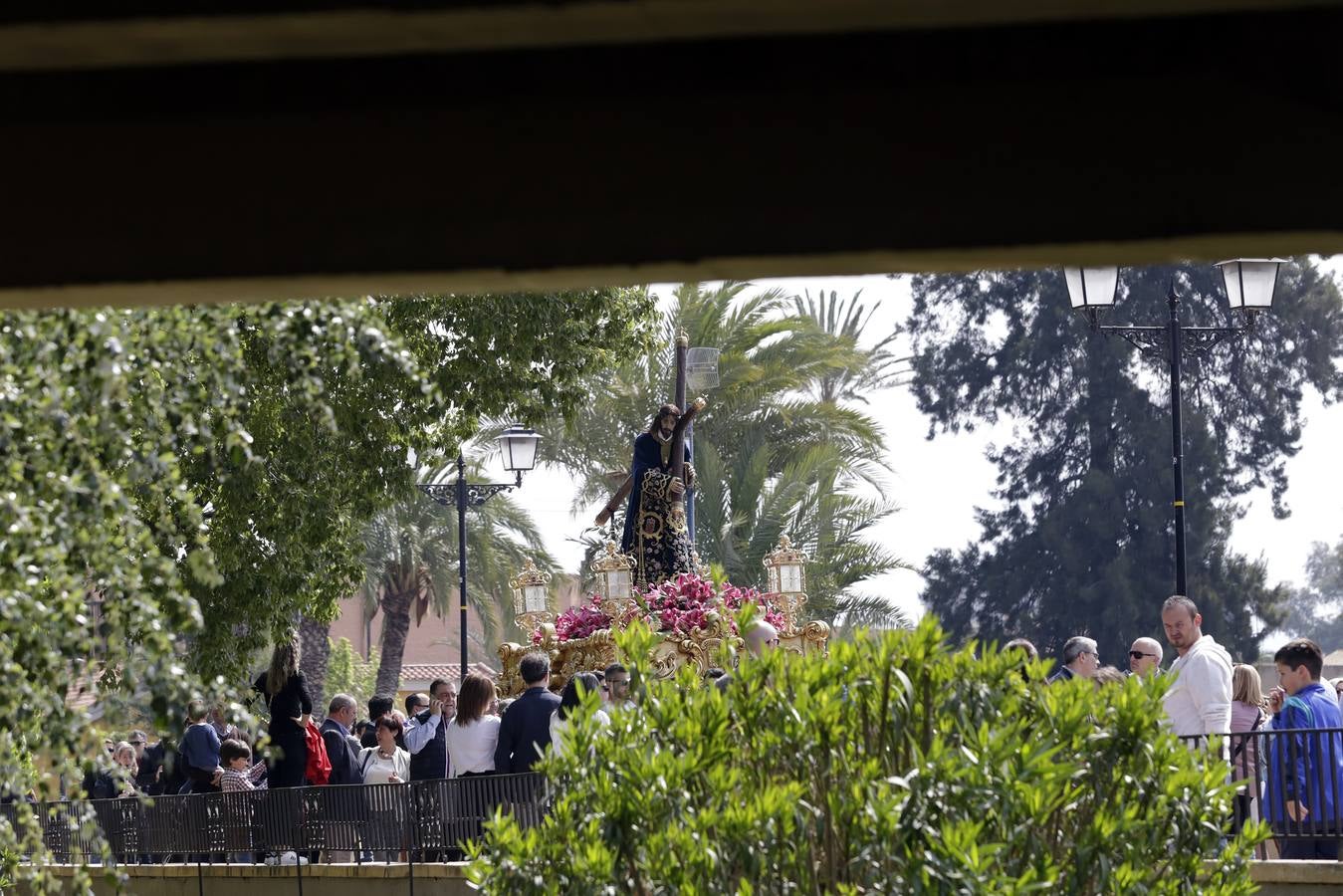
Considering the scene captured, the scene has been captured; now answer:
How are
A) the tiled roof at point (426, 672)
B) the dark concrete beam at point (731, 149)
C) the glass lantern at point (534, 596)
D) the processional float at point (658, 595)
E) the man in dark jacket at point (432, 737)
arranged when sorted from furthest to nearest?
the tiled roof at point (426, 672) → the glass lantern at point (534, 596) → the processional float at point (658, 595) → the man in dark jacket at point (432, 737) → the dark concrete beam at point (731, 149)

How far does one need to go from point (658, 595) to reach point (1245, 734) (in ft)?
21.2

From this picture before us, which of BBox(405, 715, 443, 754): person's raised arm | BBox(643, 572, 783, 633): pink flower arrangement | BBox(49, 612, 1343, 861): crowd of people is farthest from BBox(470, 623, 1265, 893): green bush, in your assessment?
BBox(643, 572, 783, 633): pink flower arrangement

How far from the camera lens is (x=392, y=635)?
40.3 metres

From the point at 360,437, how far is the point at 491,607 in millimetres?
24233

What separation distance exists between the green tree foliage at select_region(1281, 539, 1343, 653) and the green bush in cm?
7819

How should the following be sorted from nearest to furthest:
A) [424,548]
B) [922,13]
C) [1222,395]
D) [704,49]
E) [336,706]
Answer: [922,13] → [704,49] → [336,706] → [424,548] → [1222,395]

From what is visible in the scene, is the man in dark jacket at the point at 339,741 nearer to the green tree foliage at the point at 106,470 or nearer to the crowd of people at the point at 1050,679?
the crowd of people at the point at 1050,679

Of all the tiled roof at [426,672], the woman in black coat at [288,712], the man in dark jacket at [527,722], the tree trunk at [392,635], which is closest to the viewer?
the man in dark jacket at [527,722]

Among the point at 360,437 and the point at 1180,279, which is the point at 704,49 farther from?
the point at 1180,279

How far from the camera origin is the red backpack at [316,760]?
1245cm

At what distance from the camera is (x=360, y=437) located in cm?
1309

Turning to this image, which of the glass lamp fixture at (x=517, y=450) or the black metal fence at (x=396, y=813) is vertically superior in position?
the glass lamp fixture at (x=517, y=450)

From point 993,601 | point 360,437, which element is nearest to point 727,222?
point 360,437

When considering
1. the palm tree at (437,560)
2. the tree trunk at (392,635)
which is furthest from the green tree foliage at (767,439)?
the tree trunk at (392,635)
